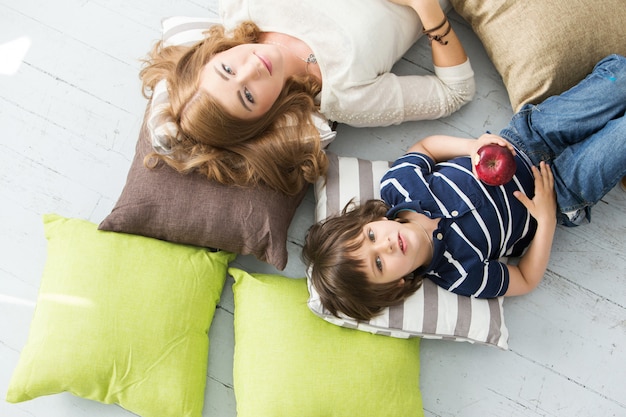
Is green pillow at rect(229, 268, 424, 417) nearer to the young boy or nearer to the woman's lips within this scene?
the young boy

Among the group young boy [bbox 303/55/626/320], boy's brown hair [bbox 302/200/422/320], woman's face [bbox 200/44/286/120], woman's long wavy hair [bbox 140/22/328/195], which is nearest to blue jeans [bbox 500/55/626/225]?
young boy [bbox 303/55/626/320]

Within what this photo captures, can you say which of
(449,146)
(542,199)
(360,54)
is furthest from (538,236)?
(360,54)

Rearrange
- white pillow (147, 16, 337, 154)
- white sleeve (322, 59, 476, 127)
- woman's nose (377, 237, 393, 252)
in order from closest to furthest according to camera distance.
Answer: woman's nose (377, 237, 393, 252), white pillow (147, 16, 337, 154), white sleeve (322, 59, 476, 127)

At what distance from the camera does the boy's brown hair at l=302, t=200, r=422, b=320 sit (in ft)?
4.75

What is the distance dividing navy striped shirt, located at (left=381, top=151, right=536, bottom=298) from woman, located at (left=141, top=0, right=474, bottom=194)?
0.24 m

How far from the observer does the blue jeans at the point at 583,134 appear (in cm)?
151

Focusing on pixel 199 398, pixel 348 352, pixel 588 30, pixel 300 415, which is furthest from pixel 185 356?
pixel 588 30

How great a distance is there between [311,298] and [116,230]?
609mm

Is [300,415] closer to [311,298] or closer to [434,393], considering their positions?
[311,298]

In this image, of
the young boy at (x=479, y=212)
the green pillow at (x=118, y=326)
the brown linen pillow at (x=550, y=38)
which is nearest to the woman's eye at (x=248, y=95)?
the young boy at (x=479, y=212)

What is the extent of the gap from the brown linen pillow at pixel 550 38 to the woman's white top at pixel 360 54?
0.14 m

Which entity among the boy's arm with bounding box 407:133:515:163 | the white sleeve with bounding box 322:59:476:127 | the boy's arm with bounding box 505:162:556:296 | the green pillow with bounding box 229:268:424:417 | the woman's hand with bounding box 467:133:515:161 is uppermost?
the white sleeve with bounding box 322:59:476:127

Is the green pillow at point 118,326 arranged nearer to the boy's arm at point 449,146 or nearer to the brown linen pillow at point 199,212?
the brown linen pillow at point 199,212

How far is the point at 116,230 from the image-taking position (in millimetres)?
1580
